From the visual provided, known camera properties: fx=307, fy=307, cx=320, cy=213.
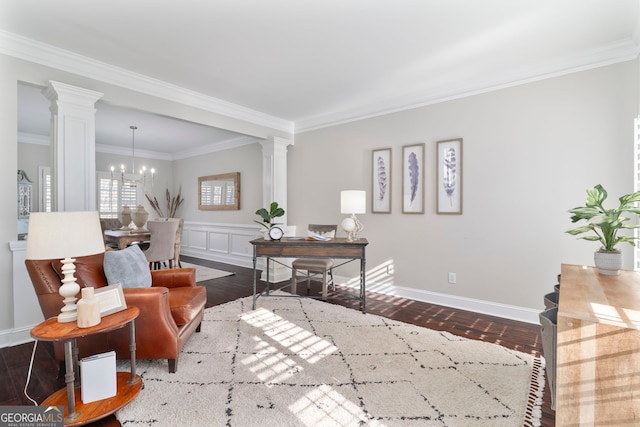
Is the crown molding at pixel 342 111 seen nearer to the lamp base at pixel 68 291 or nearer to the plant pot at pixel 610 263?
the plant pot at pixel 610 263

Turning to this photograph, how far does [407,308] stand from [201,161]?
578 centimetres

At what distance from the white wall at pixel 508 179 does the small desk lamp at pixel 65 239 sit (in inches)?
132

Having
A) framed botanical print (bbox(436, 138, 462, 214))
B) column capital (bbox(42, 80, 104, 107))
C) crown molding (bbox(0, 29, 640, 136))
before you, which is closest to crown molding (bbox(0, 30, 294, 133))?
crown molding (bbox(0, 29, 640, 136))

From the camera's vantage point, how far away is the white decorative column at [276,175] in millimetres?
5074

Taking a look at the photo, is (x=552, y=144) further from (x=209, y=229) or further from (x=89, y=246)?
(x=209, y=229)

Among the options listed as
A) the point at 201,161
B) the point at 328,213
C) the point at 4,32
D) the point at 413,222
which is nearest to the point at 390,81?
the point at 413,222

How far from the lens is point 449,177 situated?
12.2 ft

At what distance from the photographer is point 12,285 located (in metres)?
2.75

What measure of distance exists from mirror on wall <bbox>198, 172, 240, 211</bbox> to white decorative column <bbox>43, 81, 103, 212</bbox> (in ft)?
11.2

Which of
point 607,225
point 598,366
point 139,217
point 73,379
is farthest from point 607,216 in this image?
point 139,217

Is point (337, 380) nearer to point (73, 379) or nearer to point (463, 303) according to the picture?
point (73, 379)

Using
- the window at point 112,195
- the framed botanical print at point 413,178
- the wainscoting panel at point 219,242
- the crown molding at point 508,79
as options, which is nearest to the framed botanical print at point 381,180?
the framed botanical print at point 413,178

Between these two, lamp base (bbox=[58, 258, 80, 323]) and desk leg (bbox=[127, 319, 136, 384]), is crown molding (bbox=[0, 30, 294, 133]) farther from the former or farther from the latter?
desk leg (bbox=[127, 319, 136, 384])

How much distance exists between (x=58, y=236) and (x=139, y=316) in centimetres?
76
